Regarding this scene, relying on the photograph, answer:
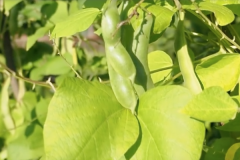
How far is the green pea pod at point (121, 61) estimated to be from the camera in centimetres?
66

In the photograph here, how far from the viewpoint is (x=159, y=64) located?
0.90 meters

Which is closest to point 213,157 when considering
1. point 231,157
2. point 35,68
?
point 231,157

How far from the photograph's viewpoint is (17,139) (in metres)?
1.38

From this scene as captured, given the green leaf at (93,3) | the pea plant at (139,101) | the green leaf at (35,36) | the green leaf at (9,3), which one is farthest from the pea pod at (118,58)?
→ the green leaf at (9,3)

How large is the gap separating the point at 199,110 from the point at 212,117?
0.02 metres

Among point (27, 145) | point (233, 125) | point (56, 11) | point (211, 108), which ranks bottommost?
point (27, 145)

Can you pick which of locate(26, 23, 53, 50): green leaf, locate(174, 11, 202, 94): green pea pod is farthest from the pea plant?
locate(26, 23, 53, 50): green leaf

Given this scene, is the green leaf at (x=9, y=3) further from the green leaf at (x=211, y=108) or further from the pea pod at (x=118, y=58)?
the green leaf at (x=211, y=108)

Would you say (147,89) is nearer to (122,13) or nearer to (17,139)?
(122,13)

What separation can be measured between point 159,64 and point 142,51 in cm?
20

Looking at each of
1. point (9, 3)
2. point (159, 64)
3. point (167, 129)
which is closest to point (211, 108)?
point (167, 129)

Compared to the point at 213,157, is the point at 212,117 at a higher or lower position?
higher

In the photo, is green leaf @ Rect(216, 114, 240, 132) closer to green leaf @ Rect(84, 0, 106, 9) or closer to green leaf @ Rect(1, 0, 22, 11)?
green leaf @ Rect(84, 0, 106, 9)

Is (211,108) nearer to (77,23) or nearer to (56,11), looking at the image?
(77,23)
